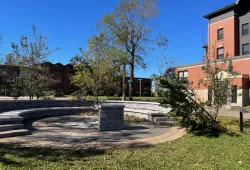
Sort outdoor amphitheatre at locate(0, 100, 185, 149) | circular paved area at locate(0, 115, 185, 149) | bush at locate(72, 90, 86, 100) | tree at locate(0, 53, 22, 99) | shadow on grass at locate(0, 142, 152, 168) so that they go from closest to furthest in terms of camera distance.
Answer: shadow on grass at locate(0, 142, 152, 168), circular paved area at locate(0, 115, 185, 149), outdoor amphitheatre at locate(0, 100, 185, 149), bush at locate(72, 90, 86, 100), tree at locate(0, 53, 22, 99)

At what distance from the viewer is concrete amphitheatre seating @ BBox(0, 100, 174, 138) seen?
22.9 feet

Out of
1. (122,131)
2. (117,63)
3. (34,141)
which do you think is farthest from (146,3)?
(34,141)

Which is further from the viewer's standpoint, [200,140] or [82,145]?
[200,140]

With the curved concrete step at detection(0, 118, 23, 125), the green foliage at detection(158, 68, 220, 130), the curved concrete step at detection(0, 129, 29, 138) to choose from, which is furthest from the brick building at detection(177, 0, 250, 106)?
the curved concrete step at detection(0, 129, 29, 138)

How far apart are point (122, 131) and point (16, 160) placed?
3.93 meters

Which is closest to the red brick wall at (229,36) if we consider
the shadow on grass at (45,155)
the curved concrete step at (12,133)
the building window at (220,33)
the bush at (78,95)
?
the building window at (220,33)

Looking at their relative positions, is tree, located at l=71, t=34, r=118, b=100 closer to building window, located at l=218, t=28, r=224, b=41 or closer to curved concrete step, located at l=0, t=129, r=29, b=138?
curved concrete step, located at l=0, t=129, r=29, b=138

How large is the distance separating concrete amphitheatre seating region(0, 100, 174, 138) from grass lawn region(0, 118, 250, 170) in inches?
70.0

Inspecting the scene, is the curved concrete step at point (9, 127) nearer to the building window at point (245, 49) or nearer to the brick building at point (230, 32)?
the brick building at point (230, 32)

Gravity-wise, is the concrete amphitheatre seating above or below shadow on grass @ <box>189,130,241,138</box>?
above

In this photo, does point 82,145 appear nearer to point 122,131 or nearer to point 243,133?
point 122,131

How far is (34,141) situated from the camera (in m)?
5.92

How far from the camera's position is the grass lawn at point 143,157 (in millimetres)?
4148

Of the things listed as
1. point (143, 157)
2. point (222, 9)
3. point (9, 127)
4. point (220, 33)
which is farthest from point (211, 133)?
point (222, 9)
